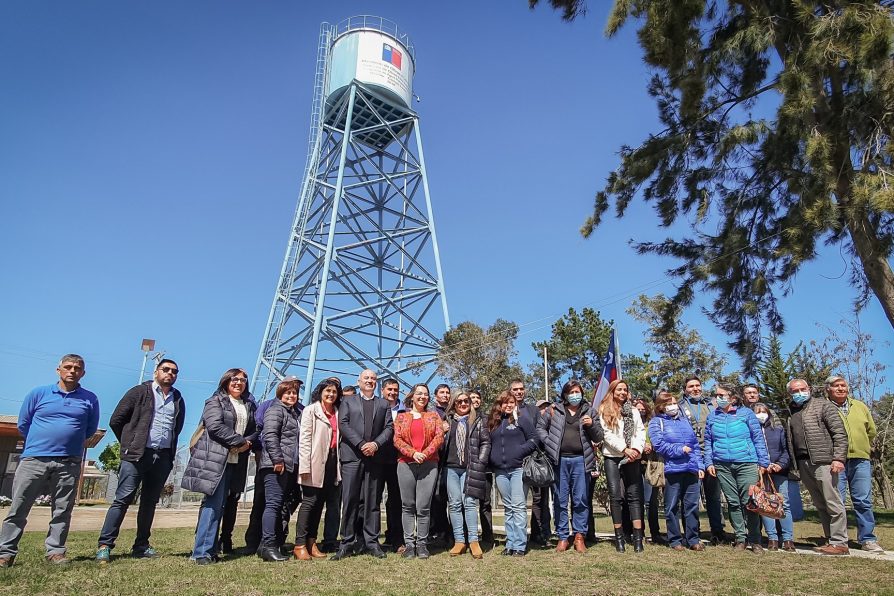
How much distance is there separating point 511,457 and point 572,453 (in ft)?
1.92

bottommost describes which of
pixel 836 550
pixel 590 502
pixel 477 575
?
pixel 477 575

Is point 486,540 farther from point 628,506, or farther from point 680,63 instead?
point 680,63

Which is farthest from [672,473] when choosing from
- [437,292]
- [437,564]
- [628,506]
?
[437,292]

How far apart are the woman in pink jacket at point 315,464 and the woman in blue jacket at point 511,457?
4.72ft

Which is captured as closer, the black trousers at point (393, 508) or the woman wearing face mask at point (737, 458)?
the woman wearing face mask at point (737, 458)

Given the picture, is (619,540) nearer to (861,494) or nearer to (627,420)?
(627,420)

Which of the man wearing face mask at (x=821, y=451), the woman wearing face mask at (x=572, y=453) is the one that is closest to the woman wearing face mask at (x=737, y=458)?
the man wearing face mask at (x=821, y=451)

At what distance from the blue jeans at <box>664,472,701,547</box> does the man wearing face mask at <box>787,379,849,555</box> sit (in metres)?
1.06

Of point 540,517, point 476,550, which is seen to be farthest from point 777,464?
point 476,550

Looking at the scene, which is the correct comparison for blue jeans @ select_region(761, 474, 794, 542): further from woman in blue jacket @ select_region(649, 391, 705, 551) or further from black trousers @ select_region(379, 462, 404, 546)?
black trousers @ select_region(379, 462, 404, 546)

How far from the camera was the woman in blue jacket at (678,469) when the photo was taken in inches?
216

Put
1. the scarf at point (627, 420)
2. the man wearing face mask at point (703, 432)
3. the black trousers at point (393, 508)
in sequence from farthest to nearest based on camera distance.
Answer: the man wearing face mask at point (703, 432) < the black trousers at point (393, 508) < the scarf at point (627, 420)

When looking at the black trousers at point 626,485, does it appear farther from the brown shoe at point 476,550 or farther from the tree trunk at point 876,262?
the tree trunk at point 876,262

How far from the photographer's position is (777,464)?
6004 millimetres
